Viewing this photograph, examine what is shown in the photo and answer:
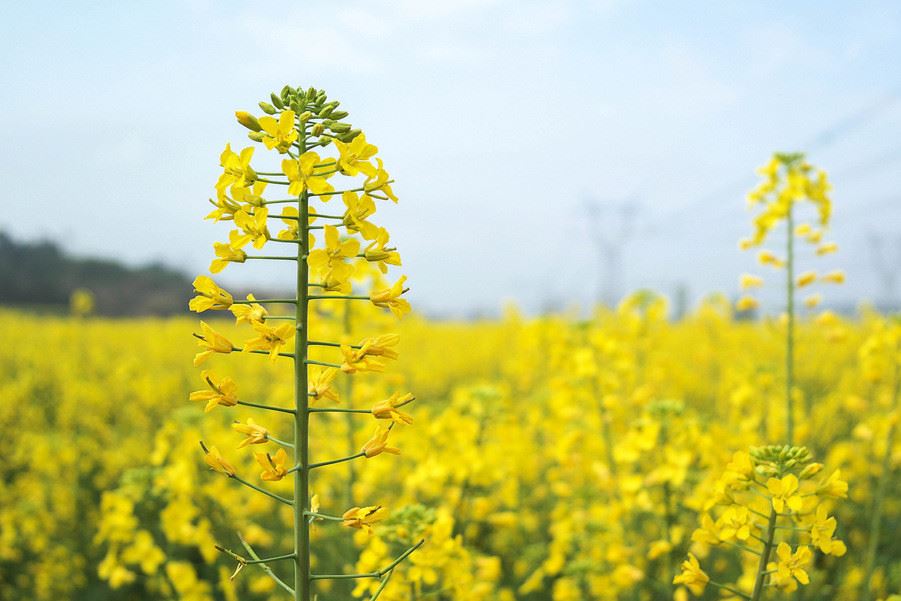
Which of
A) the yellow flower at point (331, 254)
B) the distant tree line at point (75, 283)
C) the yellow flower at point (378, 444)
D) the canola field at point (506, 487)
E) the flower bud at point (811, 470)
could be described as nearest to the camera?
the yellow flower at point (331, 254)

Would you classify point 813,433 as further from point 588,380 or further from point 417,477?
point 417,477

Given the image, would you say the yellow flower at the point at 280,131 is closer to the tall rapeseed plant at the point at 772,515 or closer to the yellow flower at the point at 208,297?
the yellow flower at the point at 208,297

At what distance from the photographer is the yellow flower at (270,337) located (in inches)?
57.7

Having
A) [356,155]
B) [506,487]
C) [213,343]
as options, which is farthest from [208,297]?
[506,487]

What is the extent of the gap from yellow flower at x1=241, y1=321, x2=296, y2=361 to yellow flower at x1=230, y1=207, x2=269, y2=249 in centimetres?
18

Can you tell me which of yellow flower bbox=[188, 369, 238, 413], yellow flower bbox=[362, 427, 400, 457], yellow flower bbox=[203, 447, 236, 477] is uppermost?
yellow flower bbox=[188, 369, 238, 413]

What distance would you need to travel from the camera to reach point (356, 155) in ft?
5.06

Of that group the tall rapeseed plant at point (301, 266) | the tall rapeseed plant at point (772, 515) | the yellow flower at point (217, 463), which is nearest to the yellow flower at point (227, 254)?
the tall rapeseed plant at point (301, 266)

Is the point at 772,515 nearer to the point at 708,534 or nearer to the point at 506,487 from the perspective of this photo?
the point at 708,534

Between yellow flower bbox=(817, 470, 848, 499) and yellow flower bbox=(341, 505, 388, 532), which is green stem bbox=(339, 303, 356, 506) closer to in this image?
yellow flower bbox=(341, 505, 388, 532)

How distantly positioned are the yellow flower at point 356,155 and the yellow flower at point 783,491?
126 centimetres

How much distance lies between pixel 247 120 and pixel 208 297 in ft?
1.33

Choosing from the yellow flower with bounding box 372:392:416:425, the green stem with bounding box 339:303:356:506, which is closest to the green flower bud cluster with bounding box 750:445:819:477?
the yellow flower with bounding box 372:392:416:425

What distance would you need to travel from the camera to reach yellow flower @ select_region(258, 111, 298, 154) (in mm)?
1495
